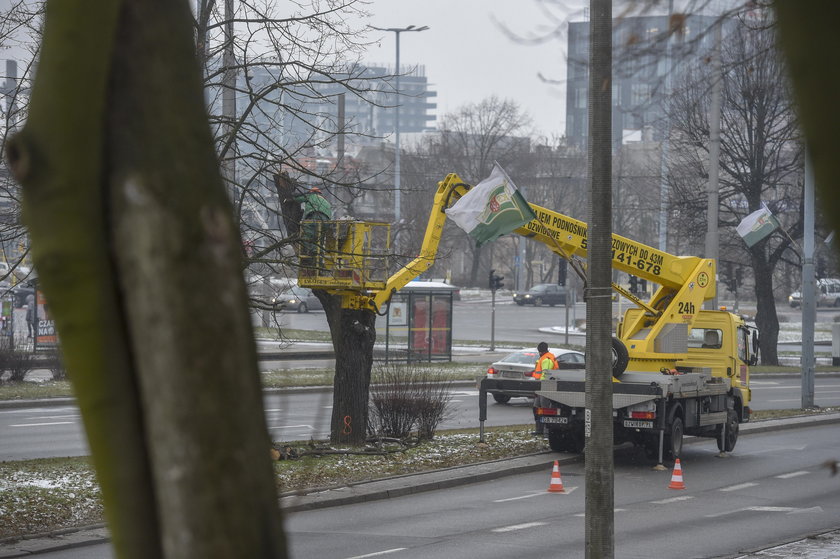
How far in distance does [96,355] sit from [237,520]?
45cm

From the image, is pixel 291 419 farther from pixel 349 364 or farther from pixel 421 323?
pixel 421 323

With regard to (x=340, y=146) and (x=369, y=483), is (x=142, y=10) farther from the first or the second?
(x=340, y=146)

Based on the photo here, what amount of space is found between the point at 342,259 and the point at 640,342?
6189 millimetres

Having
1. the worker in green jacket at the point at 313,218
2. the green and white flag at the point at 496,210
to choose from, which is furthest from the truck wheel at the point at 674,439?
the worker in green jacket at the point at 313,218

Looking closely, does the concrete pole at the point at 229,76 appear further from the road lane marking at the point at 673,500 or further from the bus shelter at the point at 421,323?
the bus shelter at the point at 421,323

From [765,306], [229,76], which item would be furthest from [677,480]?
[765,306]

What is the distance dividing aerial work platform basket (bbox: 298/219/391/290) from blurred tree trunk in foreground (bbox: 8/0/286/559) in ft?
42.1

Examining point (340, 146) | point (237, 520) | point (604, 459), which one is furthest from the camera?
point (340, 146)

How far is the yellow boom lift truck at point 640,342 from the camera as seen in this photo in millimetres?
16672

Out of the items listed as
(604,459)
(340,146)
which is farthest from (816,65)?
(340,146)

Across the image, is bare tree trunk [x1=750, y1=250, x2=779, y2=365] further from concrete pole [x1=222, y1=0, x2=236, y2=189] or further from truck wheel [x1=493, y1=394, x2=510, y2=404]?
concrete pole [x1=222, y1=0, x2=236, y2=189]

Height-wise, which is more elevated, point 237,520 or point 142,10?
point 142,10

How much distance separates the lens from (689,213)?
132 feet

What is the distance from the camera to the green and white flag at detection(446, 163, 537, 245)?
52.9 feet
